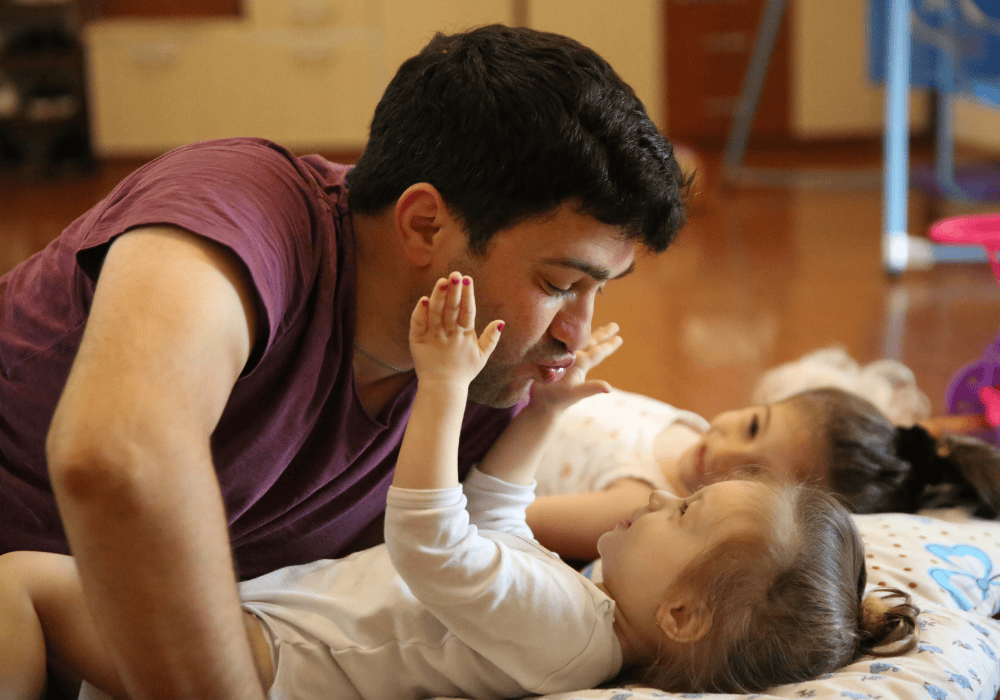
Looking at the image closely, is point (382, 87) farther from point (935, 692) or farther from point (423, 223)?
point (935, 692)

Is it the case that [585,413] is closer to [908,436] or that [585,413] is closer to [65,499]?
[908,436]

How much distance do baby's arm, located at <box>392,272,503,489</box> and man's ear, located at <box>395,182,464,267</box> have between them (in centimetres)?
9

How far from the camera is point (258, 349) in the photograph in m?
0.89

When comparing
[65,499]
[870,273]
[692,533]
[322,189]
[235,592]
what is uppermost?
[322,189]

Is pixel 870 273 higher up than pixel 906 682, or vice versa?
pixel 906 682

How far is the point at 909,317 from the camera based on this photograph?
276 centimetres

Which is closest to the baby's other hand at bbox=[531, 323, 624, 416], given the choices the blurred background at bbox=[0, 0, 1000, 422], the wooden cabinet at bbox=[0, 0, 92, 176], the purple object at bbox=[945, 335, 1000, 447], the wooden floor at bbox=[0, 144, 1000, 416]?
the purple object at bbox=[945, 335, 1000, 447]

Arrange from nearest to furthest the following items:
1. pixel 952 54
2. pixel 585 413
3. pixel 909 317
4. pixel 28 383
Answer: pixel 28 383
pixel 585 413
pixel 909 317
pixel 952 54

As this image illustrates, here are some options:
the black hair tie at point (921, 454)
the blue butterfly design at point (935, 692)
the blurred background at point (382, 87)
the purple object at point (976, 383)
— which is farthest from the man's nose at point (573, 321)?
the blurred background at point (382, 87)

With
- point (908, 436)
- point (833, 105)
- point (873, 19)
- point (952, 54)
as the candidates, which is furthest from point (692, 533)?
point (833, 105)

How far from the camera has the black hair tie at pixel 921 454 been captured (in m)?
1.50

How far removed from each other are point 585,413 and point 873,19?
2.61m

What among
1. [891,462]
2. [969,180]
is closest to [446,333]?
[891,462]

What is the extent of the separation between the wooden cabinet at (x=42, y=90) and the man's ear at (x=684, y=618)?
185 inches
